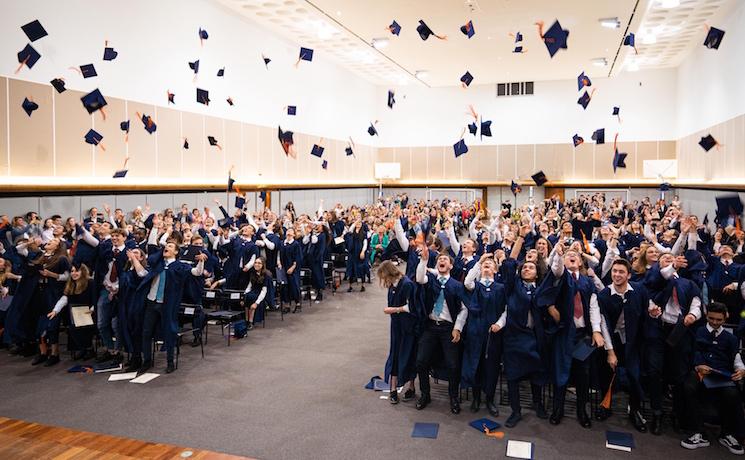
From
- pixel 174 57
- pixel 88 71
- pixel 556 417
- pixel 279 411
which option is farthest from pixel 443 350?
pixel 174 57

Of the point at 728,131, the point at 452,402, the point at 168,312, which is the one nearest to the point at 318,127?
the point at 728,131

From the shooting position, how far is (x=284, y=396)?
242 inches

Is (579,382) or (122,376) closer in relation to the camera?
(579,382)

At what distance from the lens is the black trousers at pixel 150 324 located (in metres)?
6.97

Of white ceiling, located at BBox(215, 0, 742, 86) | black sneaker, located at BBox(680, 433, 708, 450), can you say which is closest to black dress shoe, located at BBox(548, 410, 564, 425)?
black sneaker, located at BBox(680, 433, 708, 450)

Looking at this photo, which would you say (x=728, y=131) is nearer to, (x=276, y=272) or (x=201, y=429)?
(x=276, y=272)

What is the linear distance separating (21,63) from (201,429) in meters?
9.86

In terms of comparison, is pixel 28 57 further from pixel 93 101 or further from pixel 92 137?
pixel 92 137

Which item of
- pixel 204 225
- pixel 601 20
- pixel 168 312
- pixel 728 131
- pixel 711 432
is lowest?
pixel 711 432

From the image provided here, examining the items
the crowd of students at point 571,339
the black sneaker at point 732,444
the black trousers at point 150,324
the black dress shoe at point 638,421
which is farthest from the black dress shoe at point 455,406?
the black trousers at point 150,324

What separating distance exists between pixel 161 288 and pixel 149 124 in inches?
358

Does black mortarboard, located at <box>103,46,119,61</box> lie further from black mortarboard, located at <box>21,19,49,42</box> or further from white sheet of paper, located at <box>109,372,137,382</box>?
white sheet of paper, located at <box>109,372,137,382</box>

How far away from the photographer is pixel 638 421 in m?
5.29

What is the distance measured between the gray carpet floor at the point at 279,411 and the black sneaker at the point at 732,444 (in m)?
0.08
